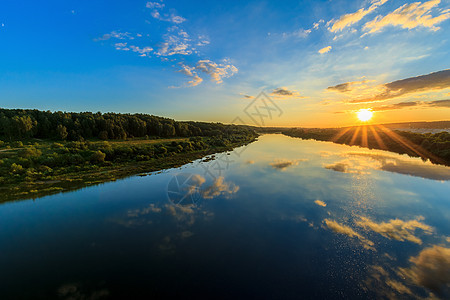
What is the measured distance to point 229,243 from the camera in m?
11.3

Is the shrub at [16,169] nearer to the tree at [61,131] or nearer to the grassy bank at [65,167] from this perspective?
the grassy bank at [65,167]

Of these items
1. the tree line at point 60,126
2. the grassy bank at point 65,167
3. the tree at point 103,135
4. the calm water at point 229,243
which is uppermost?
the tree line at point 60,126

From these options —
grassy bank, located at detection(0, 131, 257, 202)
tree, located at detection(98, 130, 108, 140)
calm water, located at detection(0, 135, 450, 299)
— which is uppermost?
tree, located at detection(98, 130, 108, 140)

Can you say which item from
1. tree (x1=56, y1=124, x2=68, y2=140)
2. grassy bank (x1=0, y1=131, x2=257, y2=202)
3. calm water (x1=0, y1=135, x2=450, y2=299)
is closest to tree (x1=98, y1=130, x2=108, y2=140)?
tree (x1=56, y1=124, x2=68, y2=140)

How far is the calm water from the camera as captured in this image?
26.9 ft

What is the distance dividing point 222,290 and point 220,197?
1105 cm

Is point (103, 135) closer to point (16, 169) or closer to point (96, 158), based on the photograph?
point (96, 158)

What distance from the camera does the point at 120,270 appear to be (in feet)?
30.1

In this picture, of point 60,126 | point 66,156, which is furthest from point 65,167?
point 60,126

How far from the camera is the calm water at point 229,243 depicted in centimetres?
820

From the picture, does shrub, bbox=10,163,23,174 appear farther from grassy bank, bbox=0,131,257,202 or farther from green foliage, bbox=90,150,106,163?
green foliage, bbox=90,150,106,163

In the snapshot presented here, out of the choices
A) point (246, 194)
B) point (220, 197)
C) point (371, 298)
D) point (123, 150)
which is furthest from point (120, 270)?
point (123, 150)

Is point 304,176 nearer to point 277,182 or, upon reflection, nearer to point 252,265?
point 277,182

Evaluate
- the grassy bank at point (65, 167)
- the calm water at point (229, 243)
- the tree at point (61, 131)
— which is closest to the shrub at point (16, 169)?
the grassy bank at point (65, 167)
